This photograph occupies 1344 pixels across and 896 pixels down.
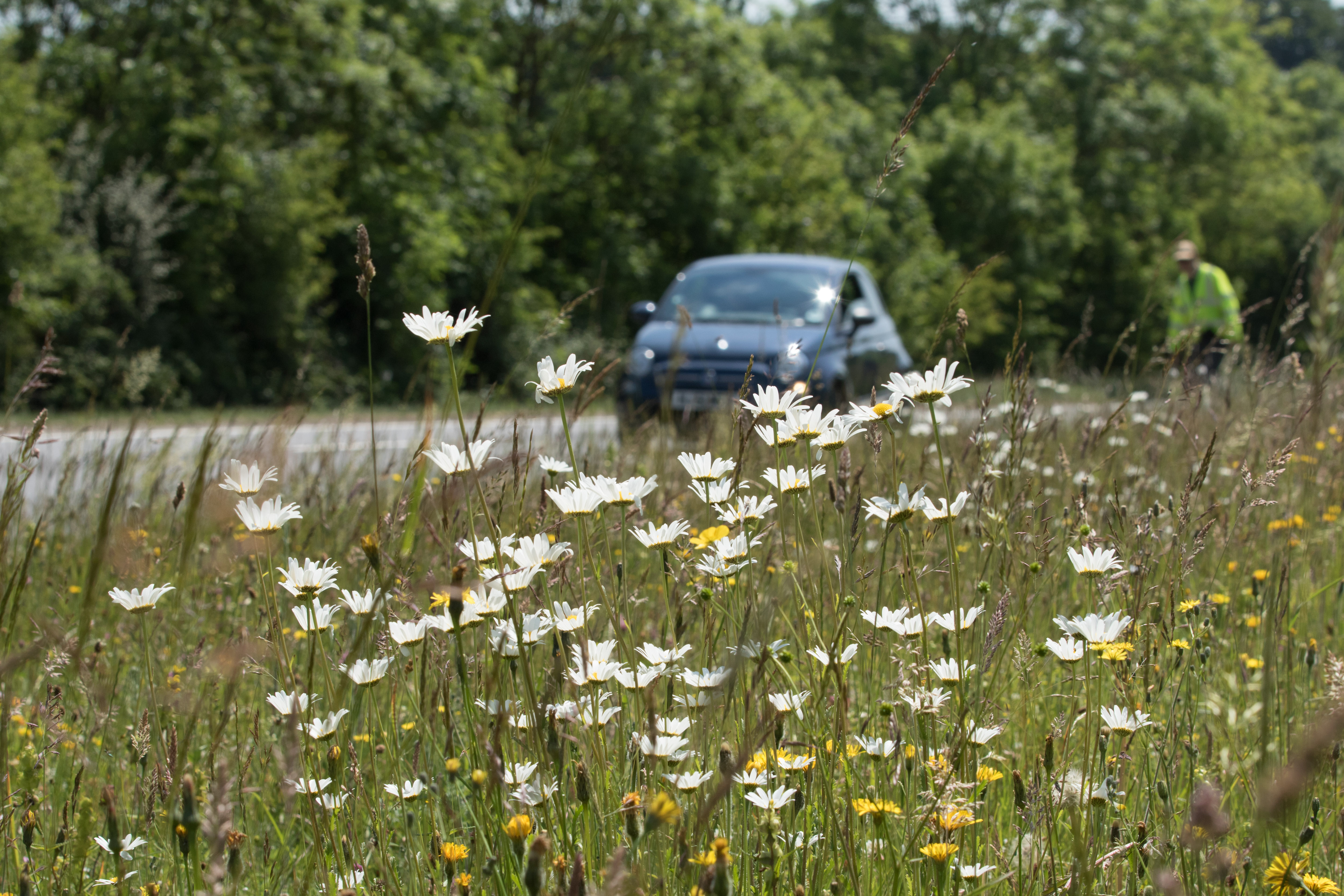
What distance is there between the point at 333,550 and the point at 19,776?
1.18 metres

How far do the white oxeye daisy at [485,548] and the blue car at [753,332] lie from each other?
4396mm

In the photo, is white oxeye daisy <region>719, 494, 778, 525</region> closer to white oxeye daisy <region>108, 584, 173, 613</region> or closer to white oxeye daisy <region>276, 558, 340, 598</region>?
white oxeye daisy <region>276, 558, 340, 598</region>

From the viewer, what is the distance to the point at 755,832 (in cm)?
147

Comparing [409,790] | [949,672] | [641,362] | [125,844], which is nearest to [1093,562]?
[949,672]

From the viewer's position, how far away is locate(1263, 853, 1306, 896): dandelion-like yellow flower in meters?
1.13

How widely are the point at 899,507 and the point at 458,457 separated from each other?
586 mm

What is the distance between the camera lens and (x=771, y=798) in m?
1.33

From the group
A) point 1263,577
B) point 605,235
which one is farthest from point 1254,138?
point 1263,577

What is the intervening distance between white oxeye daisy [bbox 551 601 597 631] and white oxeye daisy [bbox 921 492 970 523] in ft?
Result: 1.57

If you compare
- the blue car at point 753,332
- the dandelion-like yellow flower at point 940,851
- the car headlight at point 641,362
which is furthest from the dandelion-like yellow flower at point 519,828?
the car headlight at point 641,362

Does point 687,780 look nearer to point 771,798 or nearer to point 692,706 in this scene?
point 771,798

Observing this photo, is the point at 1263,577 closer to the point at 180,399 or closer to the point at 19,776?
the point at 19,776

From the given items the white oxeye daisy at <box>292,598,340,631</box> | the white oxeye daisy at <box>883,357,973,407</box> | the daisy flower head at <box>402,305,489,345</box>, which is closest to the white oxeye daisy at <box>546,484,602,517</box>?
the daisy flower head at <box>402,305,489,345</box>

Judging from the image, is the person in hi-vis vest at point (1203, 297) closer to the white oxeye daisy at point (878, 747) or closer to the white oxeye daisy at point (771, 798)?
the white oxeye daisy at point (878, 747)
